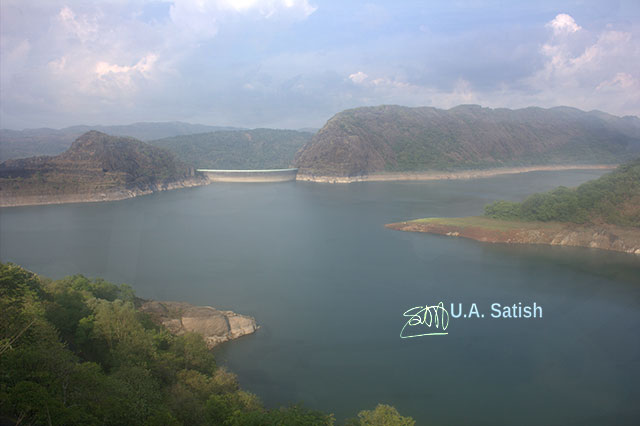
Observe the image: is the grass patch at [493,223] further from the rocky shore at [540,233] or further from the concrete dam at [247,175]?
the concrete dam at [247,175]

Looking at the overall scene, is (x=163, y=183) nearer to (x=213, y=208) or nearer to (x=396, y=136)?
(x=213, y=208)

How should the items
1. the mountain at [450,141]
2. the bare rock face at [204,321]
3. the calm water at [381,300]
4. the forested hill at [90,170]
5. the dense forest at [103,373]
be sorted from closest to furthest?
the dense forest at [103,373] < the calm water at [381,300] < the bare rock face at [204,321] < the forested hill at [90,170] < the mountain at [450,141]

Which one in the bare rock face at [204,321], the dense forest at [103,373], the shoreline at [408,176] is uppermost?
the shoreline at [408,176]

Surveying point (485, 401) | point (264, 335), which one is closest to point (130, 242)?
point (264, 335)

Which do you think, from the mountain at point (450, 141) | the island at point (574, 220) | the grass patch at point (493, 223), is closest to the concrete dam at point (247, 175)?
the mountain at point (450, 141)

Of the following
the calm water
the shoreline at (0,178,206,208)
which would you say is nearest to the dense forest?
the calm water
